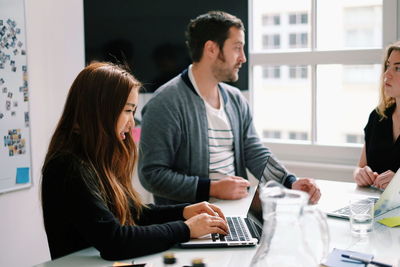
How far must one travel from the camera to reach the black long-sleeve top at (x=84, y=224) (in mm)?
1302

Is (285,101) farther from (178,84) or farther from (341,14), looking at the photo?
(178,84)

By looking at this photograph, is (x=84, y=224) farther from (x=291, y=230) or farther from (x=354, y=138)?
(x=354, y=138)

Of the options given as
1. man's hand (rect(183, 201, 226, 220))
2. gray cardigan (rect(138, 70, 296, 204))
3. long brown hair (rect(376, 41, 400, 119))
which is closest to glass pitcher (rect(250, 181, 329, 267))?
man's hand (rect(183, 201, 226, 220))

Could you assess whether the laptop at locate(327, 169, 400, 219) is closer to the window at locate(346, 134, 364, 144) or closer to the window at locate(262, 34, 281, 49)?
the window at locate(346, 134, 364, 144)

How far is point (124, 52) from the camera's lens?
111 inches

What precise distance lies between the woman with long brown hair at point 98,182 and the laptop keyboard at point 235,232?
0.02 meters

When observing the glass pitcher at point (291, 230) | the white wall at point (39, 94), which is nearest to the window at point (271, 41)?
the white wall at point (39, 94)

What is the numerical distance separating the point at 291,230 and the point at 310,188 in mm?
962

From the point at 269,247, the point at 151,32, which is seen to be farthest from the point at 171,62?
the point at 269,247

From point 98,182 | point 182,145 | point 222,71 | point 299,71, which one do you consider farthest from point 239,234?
point 299,71

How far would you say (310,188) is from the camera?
1882 mm

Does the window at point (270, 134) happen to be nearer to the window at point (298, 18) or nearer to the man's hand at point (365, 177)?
the window at point (298, 18)

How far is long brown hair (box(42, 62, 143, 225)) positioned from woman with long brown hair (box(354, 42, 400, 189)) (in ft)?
3.88

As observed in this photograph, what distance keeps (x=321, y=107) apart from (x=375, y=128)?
0.83 metres
